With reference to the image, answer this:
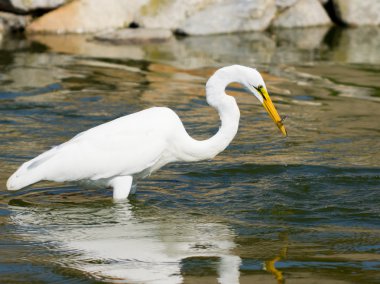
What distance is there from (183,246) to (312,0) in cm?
1328

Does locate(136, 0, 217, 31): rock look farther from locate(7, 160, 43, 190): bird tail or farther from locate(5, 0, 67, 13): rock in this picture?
locate(7, 160, 43, 190): bird tail

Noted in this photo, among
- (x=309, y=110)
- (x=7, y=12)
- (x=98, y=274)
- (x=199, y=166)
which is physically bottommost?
(x=98, y=274)

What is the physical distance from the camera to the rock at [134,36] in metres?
17.9

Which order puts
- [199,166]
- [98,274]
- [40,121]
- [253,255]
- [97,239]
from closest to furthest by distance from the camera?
[98,274]
[253,255]
[97,239]
[199,166]
[40,121]

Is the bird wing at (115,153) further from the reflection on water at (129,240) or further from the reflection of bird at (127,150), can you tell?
the reflection on water at (129,240)

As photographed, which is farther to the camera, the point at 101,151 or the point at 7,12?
the point at 7,12

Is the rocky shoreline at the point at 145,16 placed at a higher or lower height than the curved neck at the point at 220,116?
higher

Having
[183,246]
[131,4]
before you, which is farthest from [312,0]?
[183,246]

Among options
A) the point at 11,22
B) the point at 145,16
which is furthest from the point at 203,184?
the point at 11,22

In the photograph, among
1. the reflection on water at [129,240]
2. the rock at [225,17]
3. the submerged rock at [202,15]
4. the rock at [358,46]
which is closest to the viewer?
the reflection on water at [129,240]

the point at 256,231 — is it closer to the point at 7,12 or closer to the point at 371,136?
the point at 371,136

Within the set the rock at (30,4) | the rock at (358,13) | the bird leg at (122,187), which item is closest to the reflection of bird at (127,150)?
the bird leg at (122,187)

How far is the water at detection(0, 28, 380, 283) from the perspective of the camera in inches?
274

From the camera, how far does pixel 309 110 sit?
12602 millimetres
